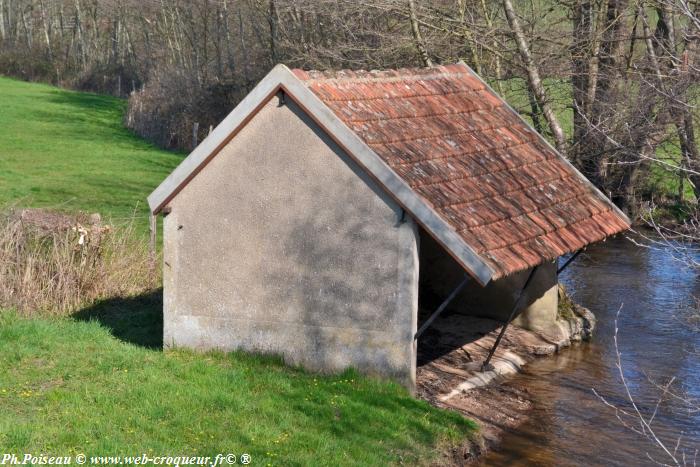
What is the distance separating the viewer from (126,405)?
30.3 ft

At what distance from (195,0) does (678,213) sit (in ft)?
76.6

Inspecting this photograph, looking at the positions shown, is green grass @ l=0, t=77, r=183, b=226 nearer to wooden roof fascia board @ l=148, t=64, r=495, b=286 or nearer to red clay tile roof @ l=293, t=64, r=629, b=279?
wooden roof fascia board @ l=148, t=64, r=495, b=286

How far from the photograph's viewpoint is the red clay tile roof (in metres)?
10.3

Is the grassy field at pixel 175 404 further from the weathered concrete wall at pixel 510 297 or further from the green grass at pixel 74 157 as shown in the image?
the green grass at pixel 74 157

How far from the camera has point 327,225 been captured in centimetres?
1024

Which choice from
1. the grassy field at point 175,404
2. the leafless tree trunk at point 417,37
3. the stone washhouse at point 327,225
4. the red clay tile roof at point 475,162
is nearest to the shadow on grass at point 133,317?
the grassy field at point 175,404

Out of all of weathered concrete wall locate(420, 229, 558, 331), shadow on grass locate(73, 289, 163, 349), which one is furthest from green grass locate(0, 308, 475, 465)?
weathered concrete wall locate(420, 229, 558, 331)

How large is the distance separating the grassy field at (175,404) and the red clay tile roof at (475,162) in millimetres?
1832

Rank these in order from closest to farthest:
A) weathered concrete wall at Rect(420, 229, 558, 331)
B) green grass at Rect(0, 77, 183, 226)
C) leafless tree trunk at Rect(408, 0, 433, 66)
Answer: weathered concrete wall at Rect(420, 229, 558, 331) < leafless tree trunk at Rect(408, 0, 433, 66) < green grass at Rect(0, 77, 183, 226)

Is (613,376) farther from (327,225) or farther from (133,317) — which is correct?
(133,317)

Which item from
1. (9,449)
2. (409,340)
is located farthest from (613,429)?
(9,449)

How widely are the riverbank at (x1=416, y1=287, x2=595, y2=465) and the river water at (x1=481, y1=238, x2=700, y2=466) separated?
6.2 inches

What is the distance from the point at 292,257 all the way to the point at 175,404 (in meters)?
2.08

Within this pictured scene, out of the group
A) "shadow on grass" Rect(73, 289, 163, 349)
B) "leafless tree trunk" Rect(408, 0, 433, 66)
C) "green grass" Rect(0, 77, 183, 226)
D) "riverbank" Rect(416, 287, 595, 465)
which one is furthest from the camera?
"green grass" Rect(0, 77, 183, 226)
